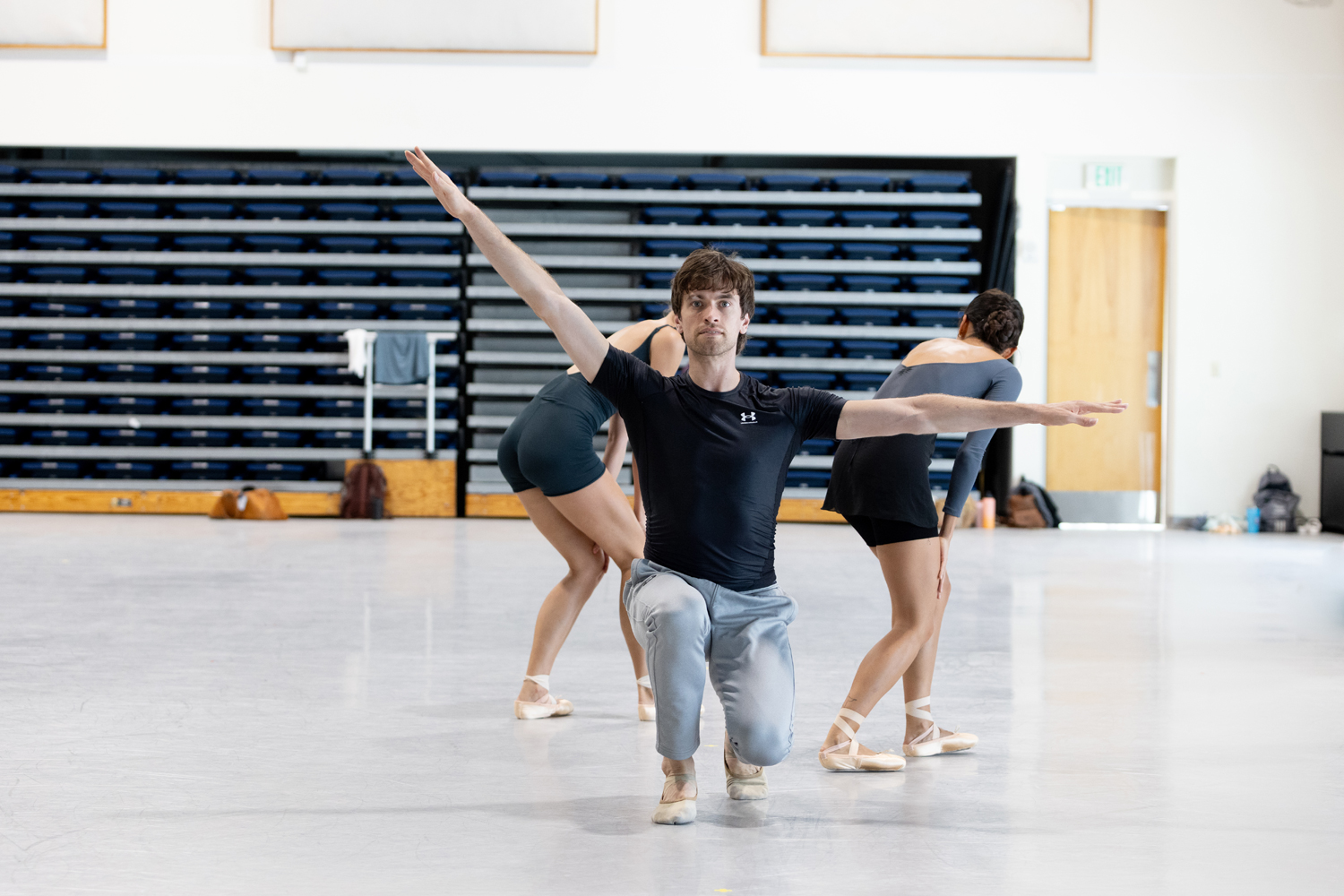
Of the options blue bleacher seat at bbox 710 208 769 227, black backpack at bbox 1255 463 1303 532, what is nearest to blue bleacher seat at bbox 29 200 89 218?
blue bleacher seat at bbox 710 208 769 227

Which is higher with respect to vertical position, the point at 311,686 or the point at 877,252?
the point at 877,252

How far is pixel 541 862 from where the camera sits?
2.18 meters

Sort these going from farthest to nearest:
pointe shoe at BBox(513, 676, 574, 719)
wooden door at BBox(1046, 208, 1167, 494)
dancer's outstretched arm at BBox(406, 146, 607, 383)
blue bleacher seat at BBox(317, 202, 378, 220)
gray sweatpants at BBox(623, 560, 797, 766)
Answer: wooden door at BBox(1046, 208, 1167, 494), blue bleacher seat at BBox(317, 202, 378, 220), pointe shoe at BBox(513, 676, 574, 719), gray sweatpants at BBox(623, 560, 797, 766), dancer's outstretched arm at BBox(406, 146, 607, 383)

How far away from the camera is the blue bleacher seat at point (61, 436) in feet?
37.1

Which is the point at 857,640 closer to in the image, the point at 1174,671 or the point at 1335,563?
the point at 1174,671

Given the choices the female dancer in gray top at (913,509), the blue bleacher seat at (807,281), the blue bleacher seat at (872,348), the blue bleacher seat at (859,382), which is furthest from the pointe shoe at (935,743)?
the blue bleacher seat at (807,281)

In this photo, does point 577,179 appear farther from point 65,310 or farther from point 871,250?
point 65,310

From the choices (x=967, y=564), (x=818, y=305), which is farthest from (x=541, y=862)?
(x=818, y=305)

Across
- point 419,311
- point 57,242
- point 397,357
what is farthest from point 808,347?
point 57,242

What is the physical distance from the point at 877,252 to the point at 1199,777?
28.9 feet

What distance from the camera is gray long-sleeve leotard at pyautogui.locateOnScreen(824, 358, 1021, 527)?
2949 mm

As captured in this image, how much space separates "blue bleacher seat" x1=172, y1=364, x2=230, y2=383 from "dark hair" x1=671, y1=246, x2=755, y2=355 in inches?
385

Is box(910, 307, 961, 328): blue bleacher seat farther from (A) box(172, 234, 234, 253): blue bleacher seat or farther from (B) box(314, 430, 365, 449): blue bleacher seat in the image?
(A) box(172, 234, 234, 253): blue bleacher seat

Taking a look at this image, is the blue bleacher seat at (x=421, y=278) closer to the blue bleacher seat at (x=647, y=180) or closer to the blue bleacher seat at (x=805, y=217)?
the blue bleacher seat at (x=647, y=180)
